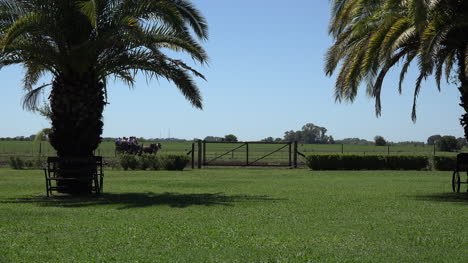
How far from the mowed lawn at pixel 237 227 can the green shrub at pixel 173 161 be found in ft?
43.9

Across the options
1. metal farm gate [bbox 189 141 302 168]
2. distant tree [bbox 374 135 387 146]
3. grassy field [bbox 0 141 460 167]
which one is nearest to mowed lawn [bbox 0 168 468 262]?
metal farm gate [bbox 189 141 302 168]

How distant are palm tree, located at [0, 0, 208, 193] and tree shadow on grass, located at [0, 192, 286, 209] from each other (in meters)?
1.33

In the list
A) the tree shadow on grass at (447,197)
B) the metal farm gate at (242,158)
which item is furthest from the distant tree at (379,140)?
the tree shadow on grass at (447,197)

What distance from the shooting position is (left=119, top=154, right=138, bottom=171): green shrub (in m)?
30.2

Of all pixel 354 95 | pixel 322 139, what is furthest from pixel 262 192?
pixel 322 139

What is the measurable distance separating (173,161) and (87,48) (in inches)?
588

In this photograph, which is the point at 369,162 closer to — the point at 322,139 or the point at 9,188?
the point at 9,188

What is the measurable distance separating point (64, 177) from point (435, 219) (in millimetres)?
10207

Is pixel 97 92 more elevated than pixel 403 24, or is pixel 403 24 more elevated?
pixel 403 24

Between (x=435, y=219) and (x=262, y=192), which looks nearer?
(x=435, y=219)

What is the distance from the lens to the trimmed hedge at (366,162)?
105 ft

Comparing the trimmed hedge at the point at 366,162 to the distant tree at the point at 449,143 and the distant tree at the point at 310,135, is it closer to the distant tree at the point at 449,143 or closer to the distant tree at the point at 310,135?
the distant tree at the point at 449,143

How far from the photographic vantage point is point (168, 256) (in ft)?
→ 24.6

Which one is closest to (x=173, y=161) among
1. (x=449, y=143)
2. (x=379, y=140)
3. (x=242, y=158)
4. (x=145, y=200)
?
(x=145, y=200)
